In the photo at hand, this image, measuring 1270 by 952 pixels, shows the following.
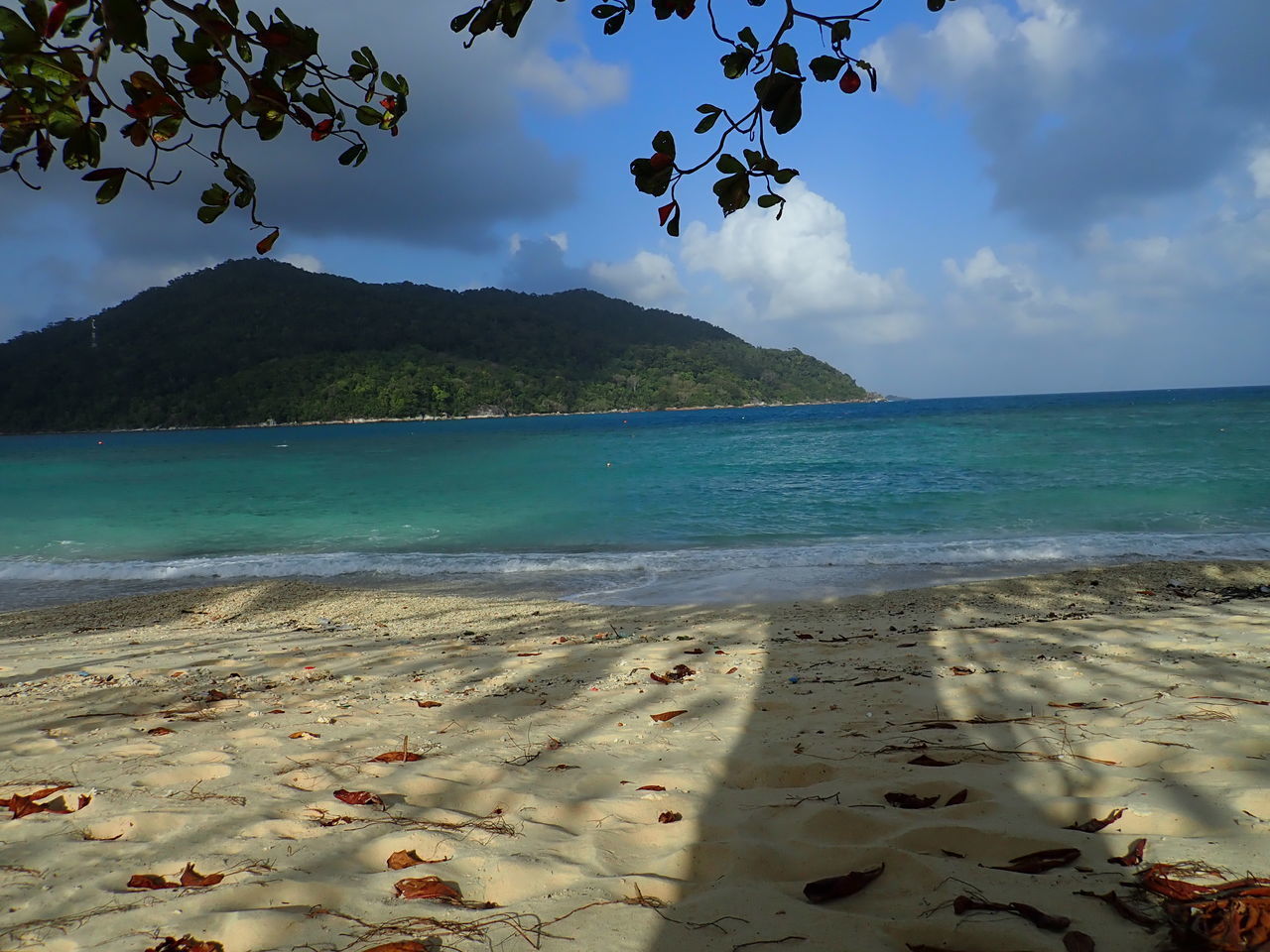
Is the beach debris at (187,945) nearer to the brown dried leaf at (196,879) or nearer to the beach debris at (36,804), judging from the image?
the brown dried leaf at (196,879)

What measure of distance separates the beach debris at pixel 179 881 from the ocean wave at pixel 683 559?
8.73 meters

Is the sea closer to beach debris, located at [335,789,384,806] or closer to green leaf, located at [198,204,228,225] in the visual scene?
beach debris, located at [335,789,384,806]

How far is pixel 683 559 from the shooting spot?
37.3 ft

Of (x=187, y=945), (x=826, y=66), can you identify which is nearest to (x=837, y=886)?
(x=187, y=945)

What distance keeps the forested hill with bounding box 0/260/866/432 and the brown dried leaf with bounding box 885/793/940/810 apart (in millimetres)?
102037

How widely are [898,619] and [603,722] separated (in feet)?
13.5

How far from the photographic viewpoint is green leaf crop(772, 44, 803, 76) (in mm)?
1522

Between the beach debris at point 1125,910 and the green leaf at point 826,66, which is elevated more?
the green leaf at point 826,66

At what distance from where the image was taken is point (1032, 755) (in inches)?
104

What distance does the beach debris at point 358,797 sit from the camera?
246 cm

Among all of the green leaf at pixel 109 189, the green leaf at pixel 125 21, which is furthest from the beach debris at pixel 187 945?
the green leaf at pixel 125 21

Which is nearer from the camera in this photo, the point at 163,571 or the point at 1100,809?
the point at 1100,809

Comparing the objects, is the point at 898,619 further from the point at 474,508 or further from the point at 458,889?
the point at 474,508

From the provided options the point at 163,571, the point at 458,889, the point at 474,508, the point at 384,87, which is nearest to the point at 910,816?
the point at 458,889
